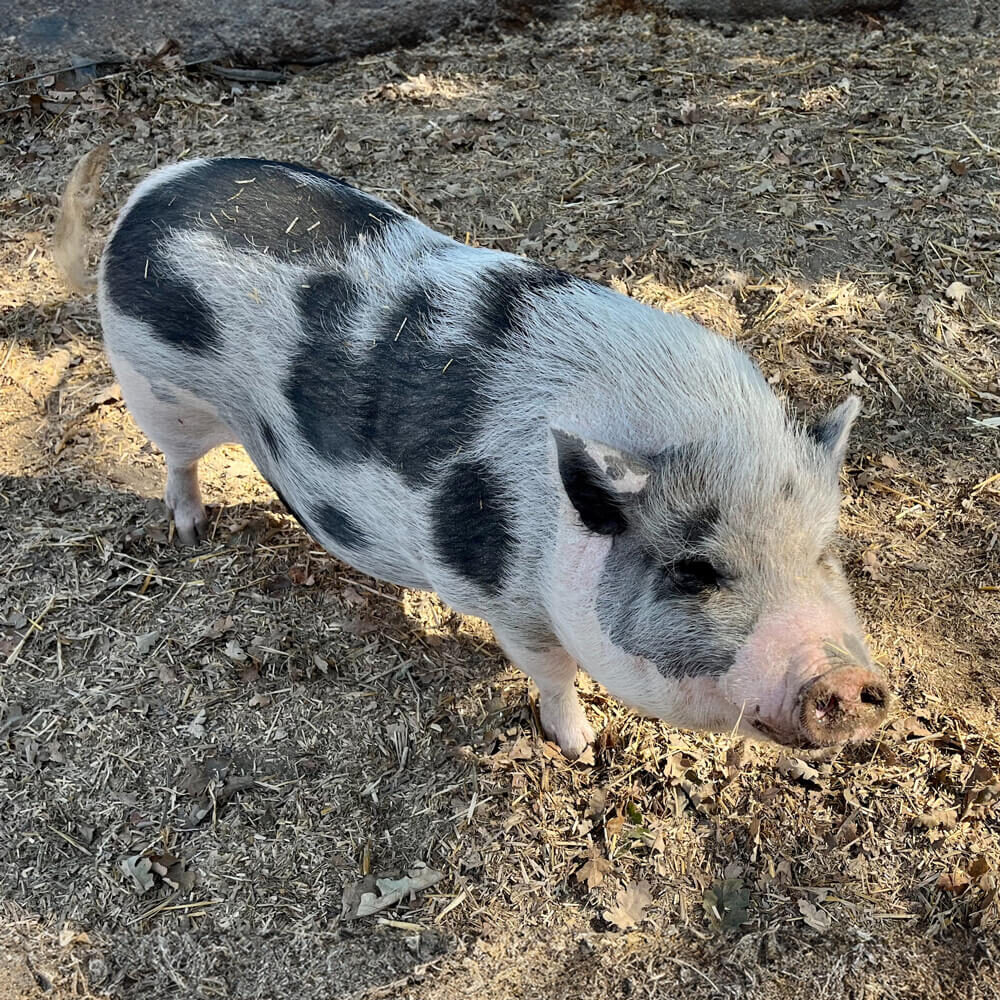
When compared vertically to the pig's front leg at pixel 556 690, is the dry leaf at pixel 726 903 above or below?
below

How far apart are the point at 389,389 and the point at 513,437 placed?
48cm

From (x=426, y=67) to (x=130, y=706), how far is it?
16.3ft

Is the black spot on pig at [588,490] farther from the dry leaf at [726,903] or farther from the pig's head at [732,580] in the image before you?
the dry leaf at [726,903]

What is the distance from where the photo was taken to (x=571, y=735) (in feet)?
11.6

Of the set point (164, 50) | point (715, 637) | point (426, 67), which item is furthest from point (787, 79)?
point (715, 637)

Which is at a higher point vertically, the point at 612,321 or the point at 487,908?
the point at 612,321

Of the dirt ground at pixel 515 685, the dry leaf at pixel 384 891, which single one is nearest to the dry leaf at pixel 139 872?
the dirt ground at pixel 515 685

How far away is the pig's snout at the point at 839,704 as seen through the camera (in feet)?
7.34

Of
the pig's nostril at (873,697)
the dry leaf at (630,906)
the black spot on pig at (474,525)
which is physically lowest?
the dry leaf at (630,906)

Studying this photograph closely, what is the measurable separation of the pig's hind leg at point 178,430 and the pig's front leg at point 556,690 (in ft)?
4.72

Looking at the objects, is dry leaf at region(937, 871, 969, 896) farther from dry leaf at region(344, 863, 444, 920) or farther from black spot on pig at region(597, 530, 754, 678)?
dry leaf at region(344, 863, 444, 920)

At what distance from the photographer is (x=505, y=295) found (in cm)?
298

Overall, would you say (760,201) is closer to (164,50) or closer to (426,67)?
(426,67)

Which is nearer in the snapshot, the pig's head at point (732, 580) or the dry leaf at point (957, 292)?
the pig's head at point (732, 580)
